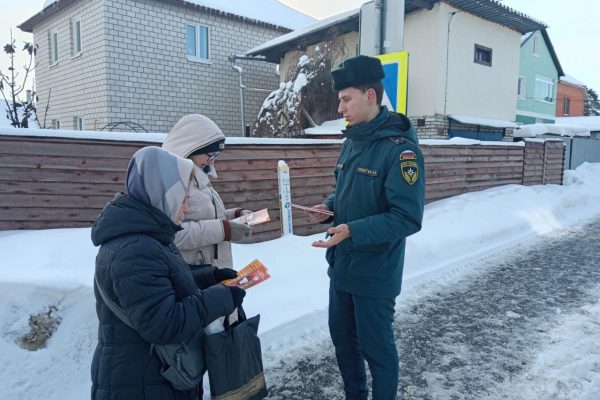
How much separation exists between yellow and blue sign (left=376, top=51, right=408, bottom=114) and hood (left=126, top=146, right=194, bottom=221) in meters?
3.15

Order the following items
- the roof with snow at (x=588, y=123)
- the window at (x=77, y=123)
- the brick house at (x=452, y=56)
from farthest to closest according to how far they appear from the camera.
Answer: the roof with snow at (x=588, y=123), the window at (x=77, y=123), the brick house at (x=452, y=56)

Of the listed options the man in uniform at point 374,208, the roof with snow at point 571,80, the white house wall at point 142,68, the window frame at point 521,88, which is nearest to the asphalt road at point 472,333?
the man in uniform at point 374,208

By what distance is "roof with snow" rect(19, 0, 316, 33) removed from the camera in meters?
14.1

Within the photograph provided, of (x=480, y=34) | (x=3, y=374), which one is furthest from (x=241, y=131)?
(x=3, y=374)

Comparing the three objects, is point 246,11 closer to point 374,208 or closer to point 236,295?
point 374,208

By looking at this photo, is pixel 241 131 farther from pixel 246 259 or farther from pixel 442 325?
pixel 442 325

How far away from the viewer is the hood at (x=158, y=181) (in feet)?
5.09

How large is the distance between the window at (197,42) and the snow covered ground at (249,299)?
10457mm

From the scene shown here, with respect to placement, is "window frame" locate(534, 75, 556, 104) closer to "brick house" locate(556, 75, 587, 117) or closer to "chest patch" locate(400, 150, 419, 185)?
"brick house" locate(556, 75, 587, 117)

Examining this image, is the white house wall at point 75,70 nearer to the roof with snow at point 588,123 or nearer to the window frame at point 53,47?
the window frame at point 53,47

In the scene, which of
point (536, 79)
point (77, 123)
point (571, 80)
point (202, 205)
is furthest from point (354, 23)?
point (571, 80)

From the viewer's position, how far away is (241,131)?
1595cm

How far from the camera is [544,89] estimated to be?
25109 millimetres

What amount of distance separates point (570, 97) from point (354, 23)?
1253 inches
